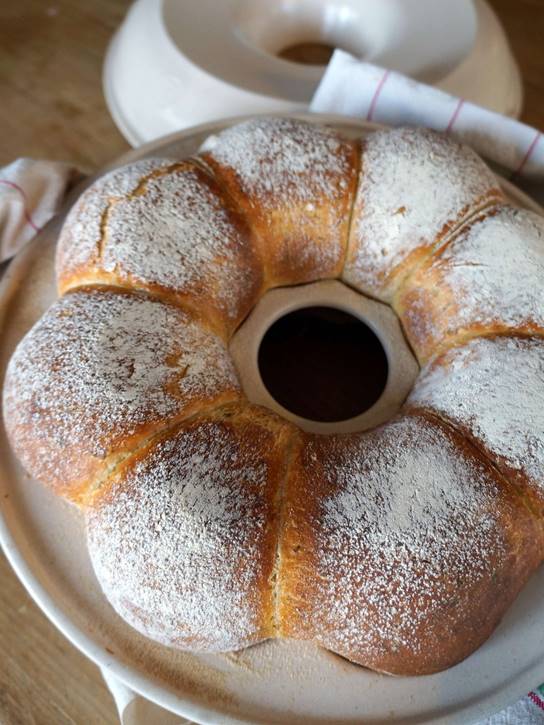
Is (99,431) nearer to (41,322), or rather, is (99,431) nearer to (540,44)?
(41,322)

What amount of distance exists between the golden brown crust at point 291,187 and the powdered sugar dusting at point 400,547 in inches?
11.6

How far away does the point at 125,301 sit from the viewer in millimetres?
665

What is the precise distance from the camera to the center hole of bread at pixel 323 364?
78 centimetres

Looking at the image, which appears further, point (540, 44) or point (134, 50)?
point (540, 44)

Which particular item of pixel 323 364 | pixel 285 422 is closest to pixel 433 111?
pixel 323 364

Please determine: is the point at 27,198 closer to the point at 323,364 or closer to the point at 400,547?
the point at 323,364

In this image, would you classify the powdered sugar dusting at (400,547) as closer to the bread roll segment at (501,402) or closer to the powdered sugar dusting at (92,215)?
the bread roll segment at (501,402)

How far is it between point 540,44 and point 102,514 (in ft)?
4.22

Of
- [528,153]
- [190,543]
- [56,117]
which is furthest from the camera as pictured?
[56,117]

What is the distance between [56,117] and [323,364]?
70 centimetres

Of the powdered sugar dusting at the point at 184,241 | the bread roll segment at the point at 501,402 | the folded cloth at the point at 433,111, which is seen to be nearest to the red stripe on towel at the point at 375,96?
the folded cloth at the point at 433,111

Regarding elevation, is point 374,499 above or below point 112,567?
above

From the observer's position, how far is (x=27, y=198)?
0.84 meters

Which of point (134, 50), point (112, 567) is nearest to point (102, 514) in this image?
point (112, 567)
